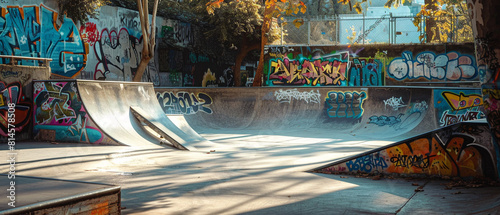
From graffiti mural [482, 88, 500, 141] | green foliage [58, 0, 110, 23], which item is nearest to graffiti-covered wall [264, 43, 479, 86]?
green foliage [58, 0, 110, 23]

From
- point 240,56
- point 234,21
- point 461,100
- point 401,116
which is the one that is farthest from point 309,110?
point 240,56

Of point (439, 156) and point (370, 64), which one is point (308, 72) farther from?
point (439, 156)

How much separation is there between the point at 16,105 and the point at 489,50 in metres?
11.1

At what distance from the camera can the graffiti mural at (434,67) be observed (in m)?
22.2

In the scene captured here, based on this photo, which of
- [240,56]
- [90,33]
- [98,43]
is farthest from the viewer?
[240,56]

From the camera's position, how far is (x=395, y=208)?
5344 millimetres

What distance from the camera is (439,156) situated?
23.1 ft

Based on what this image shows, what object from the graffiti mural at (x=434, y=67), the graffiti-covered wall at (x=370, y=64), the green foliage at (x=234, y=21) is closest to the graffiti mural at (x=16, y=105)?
the graffiti-covered wall at (x=370, y=64)

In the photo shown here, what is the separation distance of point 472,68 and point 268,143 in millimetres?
14379

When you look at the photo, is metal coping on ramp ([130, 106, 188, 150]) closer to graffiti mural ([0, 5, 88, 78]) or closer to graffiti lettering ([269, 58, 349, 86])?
graffiti mural ([0, 5, 88, 78])

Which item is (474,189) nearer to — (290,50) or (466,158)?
(466,158)

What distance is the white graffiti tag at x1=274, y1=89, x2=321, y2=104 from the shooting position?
17531 mm

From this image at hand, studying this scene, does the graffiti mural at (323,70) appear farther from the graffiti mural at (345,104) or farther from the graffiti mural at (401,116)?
the graffiti mural at (401,116)

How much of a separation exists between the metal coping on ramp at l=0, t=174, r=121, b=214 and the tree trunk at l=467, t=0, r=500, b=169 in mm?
3545
